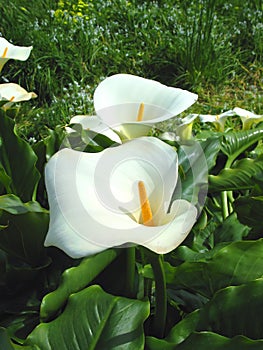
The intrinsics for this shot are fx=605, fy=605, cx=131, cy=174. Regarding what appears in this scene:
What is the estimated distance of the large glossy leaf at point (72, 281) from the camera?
90 centimetres

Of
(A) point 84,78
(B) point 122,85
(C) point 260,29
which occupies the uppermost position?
(B) point 122,85

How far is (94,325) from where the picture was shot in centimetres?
88

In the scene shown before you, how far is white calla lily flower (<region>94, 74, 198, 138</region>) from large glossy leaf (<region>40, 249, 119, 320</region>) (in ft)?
0.71

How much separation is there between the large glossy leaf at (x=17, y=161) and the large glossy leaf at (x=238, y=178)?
1.23ft

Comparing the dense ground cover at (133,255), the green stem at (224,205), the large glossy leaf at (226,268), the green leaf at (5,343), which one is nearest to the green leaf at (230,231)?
the dense ground cover at (133,255)

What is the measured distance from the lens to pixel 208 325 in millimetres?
892

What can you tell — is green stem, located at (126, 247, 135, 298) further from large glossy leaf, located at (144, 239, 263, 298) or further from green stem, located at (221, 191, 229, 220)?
green stem, located at (221, 191, 229, 220)

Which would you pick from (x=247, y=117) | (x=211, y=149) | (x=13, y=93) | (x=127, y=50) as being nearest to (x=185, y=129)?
(x=211, y=149)

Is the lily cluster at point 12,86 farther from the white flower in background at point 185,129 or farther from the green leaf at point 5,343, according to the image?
the green leaf at point 5,343

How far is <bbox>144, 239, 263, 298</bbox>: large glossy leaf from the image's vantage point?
913 mm

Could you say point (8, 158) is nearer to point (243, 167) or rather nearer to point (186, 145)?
point (186, 145)

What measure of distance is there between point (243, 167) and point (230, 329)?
0.47 metres

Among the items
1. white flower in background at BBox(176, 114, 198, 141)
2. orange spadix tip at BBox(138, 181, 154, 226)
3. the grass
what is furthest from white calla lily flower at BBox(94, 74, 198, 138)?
the grass

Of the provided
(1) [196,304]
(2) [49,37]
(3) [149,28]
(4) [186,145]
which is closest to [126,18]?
(3) [149,28]
